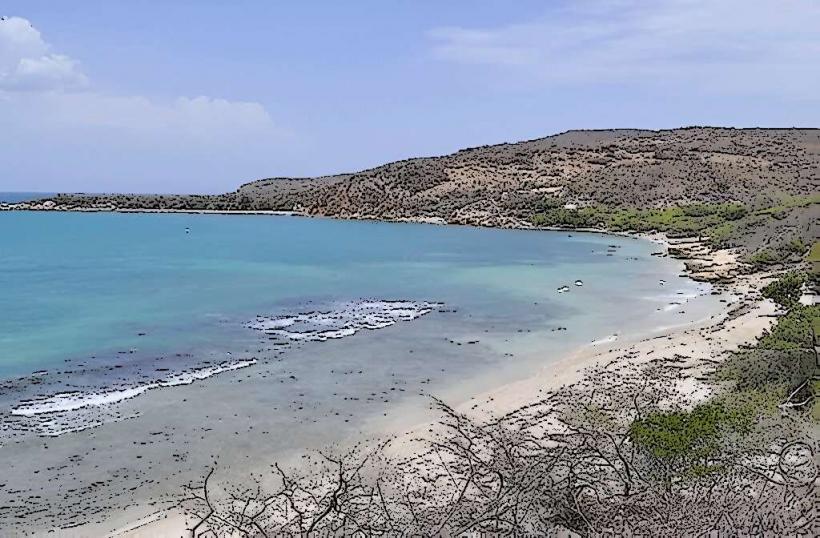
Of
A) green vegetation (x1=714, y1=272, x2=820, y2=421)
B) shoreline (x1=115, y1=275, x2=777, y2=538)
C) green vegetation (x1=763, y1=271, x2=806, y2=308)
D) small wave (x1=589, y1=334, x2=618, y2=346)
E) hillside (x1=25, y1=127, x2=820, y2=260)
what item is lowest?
small wave (x1=589, y1=334, x2=618, y2=346)

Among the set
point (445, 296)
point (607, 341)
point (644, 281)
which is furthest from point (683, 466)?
point (644, 281)

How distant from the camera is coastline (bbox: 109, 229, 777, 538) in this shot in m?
12.3

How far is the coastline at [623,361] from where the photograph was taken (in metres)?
12.3

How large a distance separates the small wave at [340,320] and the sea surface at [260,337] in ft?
0.30

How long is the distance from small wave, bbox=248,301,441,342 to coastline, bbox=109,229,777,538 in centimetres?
599

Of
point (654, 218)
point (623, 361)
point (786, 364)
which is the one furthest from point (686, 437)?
point (654, 218)

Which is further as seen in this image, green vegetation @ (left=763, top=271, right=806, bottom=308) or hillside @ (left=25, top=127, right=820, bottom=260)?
hillside @ (left=25, top=127, right=820, bottom=260)

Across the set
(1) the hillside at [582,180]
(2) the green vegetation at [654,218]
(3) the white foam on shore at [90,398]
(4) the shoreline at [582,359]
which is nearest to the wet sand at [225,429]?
(4) the shoreline at [582,359]

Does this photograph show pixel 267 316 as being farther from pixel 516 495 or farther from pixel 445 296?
pixel 516 495

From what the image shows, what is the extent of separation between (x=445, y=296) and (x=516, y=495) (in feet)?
77.1

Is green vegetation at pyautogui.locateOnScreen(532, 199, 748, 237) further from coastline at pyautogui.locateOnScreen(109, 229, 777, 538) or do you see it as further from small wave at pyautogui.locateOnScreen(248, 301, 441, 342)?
small wave at pyautogui.locateOnScreen(248, 301, 441, 342)

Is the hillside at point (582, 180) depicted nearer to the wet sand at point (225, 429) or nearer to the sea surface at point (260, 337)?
the sea surface at point (260, 337)

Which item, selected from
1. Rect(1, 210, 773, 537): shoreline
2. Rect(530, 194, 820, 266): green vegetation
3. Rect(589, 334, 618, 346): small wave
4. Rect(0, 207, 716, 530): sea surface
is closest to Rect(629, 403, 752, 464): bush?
Rect(1, 210, 773, 537): shoreline

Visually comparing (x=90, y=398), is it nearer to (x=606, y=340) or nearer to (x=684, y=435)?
(x=684, y=435)
